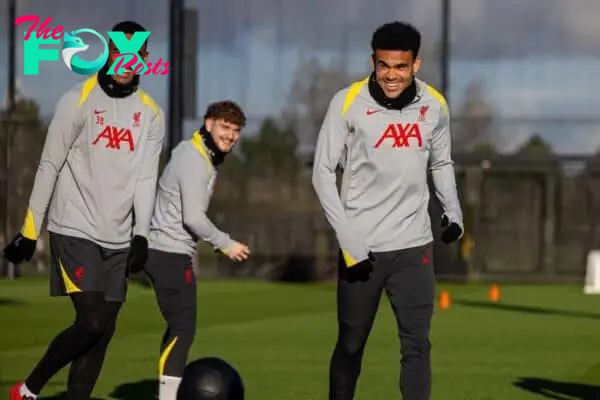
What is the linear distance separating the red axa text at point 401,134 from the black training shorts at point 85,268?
152 cm

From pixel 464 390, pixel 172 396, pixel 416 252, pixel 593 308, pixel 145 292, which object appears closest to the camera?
pixel 416 252

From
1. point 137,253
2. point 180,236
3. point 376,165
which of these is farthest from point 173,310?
point 376,165

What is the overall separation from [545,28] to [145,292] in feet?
34.1

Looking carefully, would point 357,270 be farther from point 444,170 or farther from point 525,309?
point 525,309

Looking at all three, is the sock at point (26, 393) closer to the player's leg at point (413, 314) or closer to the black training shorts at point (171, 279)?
the black training shorts at point (171, 279)

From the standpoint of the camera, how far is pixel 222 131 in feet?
Result: 26.5

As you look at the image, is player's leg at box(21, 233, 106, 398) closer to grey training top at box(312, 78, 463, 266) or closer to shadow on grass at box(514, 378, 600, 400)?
grey training top at box(312, 78, 463, 266)

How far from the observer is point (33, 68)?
2906cm

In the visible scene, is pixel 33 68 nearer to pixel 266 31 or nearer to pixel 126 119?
pixel 266 31

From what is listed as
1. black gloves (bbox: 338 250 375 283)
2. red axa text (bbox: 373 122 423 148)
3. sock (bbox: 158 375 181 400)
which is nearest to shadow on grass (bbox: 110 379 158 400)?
sock (bbox: 158 375 181 400)

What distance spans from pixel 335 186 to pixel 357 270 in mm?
408

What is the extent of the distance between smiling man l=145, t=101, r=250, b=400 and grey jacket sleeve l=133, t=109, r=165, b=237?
40 cm

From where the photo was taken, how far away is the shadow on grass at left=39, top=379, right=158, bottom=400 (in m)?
9.50

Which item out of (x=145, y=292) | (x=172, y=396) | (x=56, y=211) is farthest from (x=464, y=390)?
(x=145, y=292)
